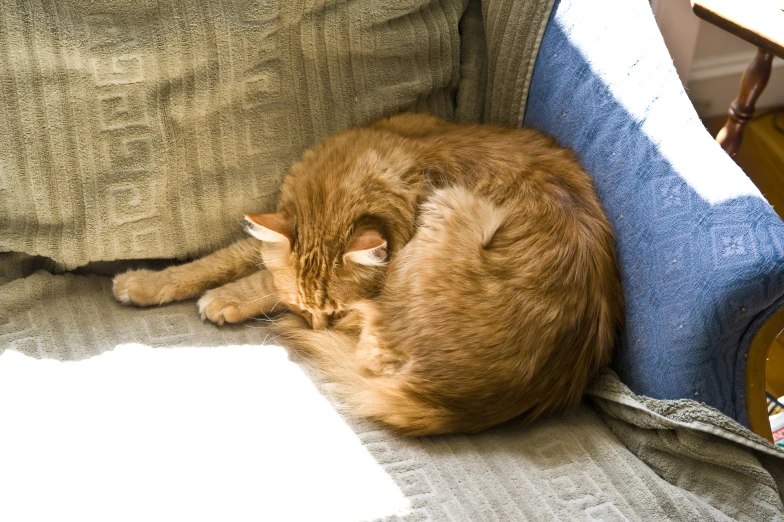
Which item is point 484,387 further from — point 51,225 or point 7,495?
point 51,225

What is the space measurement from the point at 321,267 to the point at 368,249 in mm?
184

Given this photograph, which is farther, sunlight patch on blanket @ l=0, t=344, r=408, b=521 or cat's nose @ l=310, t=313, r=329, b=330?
cat's nose @ l=310, t=313, r=329, b=330

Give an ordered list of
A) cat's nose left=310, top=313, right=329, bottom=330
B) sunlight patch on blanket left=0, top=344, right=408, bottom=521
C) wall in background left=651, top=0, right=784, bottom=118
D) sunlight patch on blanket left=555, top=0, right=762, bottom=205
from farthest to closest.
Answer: wall in background left=651, top=0, right=784, bottom=118 < cat's nose left=310, top=313, right=329, bottom=330 < sunlight patch on blanket left=555, top=0, right=762, bottom=205 < sunlight patch on blanket left=0, top=344, right=408, bottom=521

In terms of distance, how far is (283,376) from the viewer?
1581 mm

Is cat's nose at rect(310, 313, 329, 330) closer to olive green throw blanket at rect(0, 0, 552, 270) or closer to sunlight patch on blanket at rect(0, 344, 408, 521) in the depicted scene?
sunlight patch on blanket at rect(0, 344, 408, 521)

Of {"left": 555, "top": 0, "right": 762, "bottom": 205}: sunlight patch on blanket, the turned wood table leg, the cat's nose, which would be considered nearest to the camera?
{"left": 555, "top": 0, "right": 762, "bottom": 205}: sunlight patch on blanket

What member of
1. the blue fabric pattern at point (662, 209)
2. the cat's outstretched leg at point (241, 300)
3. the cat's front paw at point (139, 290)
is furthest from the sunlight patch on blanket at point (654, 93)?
the cat's front paw at point (139, 290)

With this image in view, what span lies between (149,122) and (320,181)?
0.42 meters

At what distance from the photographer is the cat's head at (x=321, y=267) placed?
1.61 m

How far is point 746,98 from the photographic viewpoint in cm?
213

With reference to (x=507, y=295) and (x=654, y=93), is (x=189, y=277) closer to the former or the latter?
(x=507, y=295)

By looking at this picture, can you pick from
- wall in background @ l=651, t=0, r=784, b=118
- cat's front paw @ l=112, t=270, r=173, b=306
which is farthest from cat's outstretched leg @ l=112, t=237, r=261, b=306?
wall in background @ l=651, t=0, r=784, b=118

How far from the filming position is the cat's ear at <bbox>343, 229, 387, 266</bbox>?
1.51 m

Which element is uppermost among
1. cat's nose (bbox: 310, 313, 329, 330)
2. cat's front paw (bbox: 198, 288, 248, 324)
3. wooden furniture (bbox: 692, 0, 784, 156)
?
wooden furniture (bbox: 692, 0, 784, 156)
